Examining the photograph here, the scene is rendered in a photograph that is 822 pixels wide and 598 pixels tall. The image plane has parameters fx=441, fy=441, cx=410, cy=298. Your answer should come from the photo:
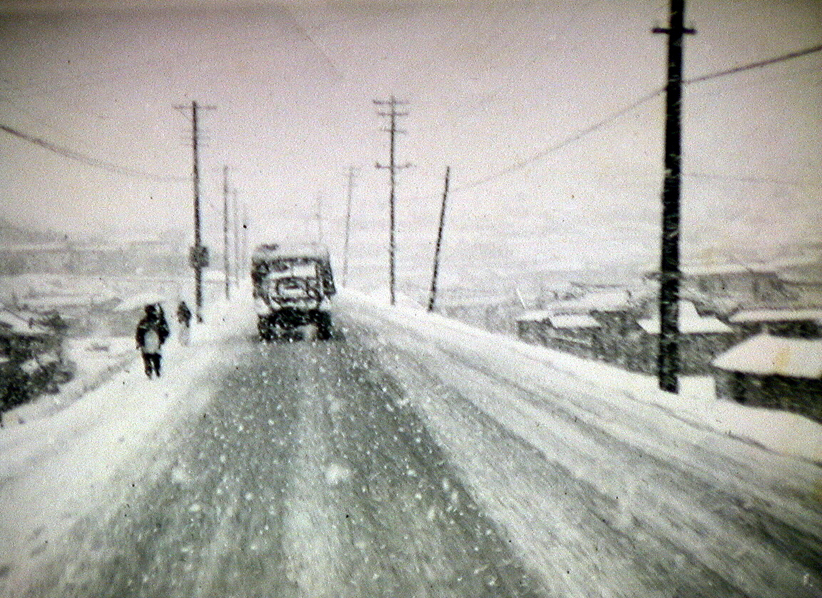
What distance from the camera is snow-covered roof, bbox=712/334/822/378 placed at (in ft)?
53.8

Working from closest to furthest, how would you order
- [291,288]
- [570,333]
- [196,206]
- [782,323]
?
1. [291,288]
2. [196,206]
3. [782,323]
4. [570,333]

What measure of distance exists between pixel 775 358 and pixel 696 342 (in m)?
12.8

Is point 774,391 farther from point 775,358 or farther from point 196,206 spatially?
point 196,206

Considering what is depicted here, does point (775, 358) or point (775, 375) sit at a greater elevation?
point (775, 358)

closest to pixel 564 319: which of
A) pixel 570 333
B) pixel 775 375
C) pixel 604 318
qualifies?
pixel 570 333

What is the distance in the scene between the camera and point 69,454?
5.59 m

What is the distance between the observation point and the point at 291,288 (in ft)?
50.9

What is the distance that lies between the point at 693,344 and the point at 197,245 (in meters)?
30.4

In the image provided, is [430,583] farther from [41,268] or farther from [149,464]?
[41,268]

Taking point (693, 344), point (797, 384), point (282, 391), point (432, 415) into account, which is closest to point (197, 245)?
point (282, 391)

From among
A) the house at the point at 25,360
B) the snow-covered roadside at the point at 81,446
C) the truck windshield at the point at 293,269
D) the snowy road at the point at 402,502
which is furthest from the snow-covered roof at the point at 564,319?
the house at the point at 25,360

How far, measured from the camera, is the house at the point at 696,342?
92.1 ft

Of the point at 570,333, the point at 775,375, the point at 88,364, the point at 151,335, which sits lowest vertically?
the point at 88,364

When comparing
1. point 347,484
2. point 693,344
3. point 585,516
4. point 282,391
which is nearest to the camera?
point 585,516
